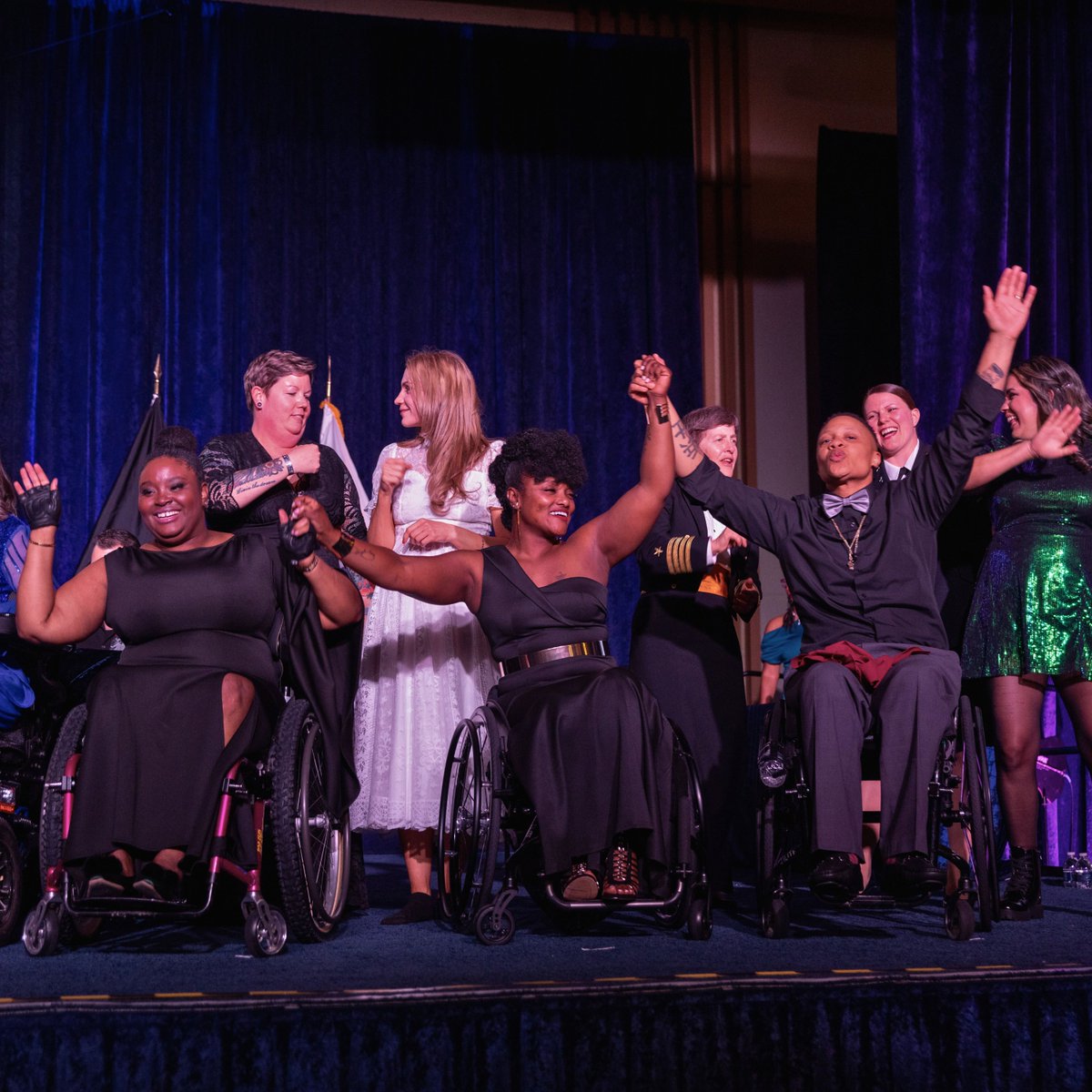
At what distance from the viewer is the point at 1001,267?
5.06 meters

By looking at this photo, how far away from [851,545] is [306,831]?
1.44 meters

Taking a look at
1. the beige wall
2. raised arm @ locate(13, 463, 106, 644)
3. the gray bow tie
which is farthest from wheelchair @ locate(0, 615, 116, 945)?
the beige wall

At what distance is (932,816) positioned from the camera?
9.35 ft

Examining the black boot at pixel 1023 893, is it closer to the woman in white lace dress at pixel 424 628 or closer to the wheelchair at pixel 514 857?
the wheelchair at pixel 514 857

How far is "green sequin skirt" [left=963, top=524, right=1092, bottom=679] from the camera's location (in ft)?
11.3

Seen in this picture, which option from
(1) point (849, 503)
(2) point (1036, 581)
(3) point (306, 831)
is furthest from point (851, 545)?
(3) point (306, 831)

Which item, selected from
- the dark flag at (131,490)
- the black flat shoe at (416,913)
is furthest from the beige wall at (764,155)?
the black flat shoe at (416,913)

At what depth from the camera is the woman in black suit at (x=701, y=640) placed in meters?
3.52

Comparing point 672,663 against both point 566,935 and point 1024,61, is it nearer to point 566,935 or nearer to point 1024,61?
point 566,935

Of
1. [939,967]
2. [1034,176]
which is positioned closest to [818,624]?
[939,967]

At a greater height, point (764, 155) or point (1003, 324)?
point (764, 155)

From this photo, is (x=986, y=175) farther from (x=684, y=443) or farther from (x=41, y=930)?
(x=41, y=930)

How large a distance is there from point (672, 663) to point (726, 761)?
29 centimetres

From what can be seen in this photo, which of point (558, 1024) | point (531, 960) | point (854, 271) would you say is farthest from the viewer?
point (854, 271)
